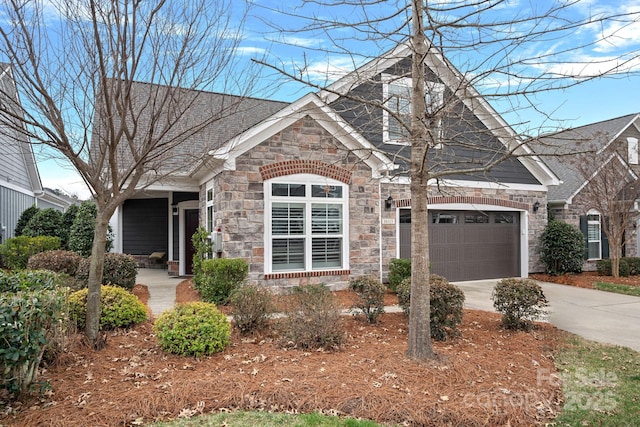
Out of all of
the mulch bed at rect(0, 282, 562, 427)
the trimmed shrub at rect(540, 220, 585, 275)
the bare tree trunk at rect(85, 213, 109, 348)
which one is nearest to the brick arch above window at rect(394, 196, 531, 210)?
the trimmed shrub at rect(540, 220, 585, 275)

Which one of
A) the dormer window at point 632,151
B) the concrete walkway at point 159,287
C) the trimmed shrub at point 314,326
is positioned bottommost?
the concrete walkway at point 159,287

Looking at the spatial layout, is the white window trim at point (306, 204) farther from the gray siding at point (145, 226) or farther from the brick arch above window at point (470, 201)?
the gray siding at point (145, 226)

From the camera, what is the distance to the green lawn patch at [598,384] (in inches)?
151

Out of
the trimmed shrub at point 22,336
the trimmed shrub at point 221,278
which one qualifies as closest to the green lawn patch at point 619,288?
the trimmed shrub at point 221,278

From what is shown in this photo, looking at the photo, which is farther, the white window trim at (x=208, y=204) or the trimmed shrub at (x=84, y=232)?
the trimmed shrub at (x=84, y=232)

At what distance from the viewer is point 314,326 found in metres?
5.34

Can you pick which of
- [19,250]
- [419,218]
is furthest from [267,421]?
[19,250]

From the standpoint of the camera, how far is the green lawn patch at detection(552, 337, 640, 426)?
12.6 feet

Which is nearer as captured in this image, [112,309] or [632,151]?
[112,309]

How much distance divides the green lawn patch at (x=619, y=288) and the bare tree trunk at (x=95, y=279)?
12247 mm

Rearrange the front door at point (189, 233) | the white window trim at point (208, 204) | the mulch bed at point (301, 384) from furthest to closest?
the front door at point (189, 233) < the white window trim at point (208, 204) < the mulch bed at point (301, 384)

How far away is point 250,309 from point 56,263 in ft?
20.8

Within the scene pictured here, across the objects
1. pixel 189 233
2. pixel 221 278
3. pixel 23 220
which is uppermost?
pixel 23 220

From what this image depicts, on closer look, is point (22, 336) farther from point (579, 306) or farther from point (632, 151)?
point (632, 151)
